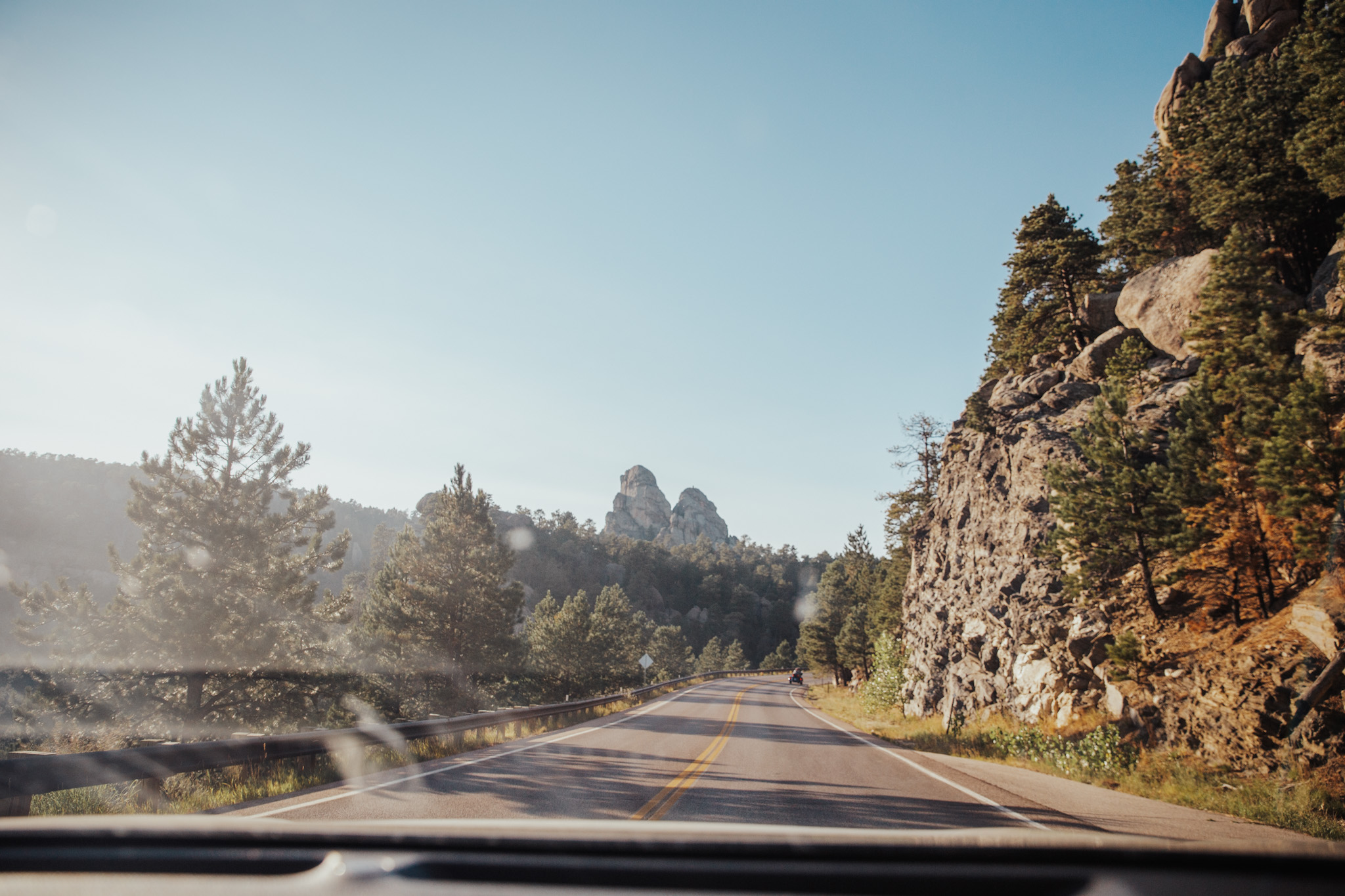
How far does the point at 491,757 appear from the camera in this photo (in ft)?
37.8

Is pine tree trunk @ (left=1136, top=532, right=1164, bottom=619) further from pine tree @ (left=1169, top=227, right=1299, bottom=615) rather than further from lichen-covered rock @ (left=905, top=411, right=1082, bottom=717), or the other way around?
lichen-covered rock @ (left=905, top=411, right=1082, bottom=717)

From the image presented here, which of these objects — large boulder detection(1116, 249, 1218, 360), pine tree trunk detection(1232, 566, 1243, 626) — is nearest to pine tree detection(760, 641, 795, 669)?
large boulder detection(1116, 249, 1218, 360)

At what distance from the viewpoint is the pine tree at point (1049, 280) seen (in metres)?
30.3

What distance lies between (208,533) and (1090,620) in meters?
28.5

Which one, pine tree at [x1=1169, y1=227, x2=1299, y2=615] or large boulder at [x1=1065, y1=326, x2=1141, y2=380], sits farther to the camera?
large boulder at [x1=1065, y1=326, x2=1141, y2=380]

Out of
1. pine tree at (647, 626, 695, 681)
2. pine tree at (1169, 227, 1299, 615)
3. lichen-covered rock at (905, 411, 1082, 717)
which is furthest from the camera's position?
pine tree at (647, 626, 695, 681)

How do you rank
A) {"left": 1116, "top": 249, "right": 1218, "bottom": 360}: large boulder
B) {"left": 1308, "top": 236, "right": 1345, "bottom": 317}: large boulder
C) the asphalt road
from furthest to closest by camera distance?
{"left": 1116, "top": 249, "right": 1218, "bottom": 360}: large boulder
{"left": 1308, "top": 236, "right": 1345, "bottom": 317}: large boulder
the asphalt road

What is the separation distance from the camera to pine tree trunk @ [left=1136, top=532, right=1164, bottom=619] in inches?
580

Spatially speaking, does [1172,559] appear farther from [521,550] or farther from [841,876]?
[521,550]

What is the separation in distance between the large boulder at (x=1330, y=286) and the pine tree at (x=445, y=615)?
30581mm

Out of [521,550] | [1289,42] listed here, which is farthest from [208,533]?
[521,550]

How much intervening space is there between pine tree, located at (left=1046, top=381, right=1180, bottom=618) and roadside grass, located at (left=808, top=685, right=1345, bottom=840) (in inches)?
150

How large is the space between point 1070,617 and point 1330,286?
471 inches

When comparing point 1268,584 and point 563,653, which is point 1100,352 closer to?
point 1268,584
